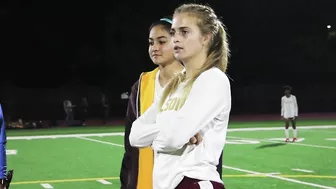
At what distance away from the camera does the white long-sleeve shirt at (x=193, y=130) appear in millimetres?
2562

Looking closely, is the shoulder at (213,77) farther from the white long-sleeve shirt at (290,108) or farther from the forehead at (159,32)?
the white long-sleeve shirt at (290,108)

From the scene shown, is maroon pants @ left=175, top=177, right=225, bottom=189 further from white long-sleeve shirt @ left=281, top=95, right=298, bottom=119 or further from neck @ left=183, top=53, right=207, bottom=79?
white long-sleeve shirt @ left=281, top=95, right=298, bottom=119

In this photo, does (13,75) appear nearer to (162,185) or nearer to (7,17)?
(7,17)

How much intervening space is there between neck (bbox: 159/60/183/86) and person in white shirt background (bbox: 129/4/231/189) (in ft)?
3.05

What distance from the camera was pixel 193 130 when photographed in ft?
8.36

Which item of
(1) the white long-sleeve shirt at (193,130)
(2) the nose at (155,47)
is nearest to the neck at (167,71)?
(2) the nose at (155,47)

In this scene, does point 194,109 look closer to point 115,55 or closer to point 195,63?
point 195,63

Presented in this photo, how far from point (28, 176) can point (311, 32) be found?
147 ft

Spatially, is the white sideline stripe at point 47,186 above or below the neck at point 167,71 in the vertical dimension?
Answer: below

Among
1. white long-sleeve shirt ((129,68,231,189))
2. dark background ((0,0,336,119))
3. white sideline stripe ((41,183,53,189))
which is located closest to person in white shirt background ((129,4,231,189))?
white long-sleeve shirt ((129,68,231,189))

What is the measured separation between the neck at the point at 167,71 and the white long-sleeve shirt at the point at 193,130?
105 cm

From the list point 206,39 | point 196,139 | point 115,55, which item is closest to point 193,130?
point 196,139

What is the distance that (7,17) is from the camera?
43875mm

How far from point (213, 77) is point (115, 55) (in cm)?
4344
